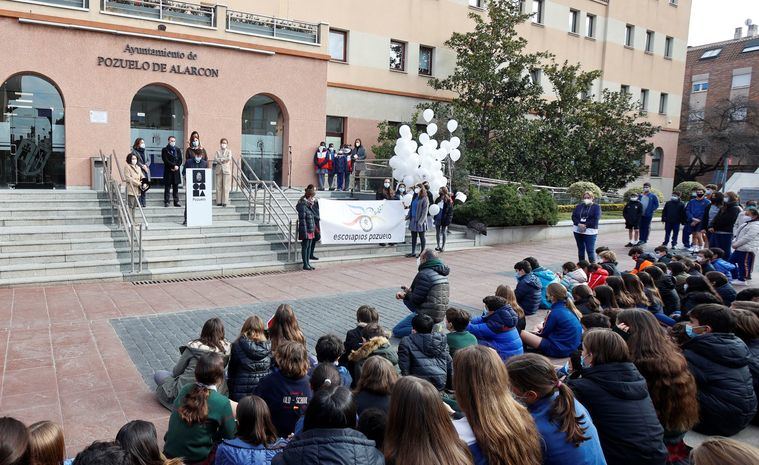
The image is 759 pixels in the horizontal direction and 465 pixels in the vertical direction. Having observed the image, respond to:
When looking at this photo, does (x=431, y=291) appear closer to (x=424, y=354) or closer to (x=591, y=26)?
(x=424, y=354)

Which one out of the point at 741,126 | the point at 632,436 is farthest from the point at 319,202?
the point at 741,126

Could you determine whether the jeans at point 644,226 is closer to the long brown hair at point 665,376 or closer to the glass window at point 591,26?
the long brown hair at point 665,376

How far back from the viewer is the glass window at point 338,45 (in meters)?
24.9

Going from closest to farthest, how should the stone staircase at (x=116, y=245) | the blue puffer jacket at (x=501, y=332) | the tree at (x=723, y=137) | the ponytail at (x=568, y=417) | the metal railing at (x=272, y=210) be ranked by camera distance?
1. the ponytail at (x=568, y=417)
2. the blue puffer jacket at (x=501, y=332)
3. the stone staircase at (x=116, y=245)
4. the metal railing at (x=272, y=210)
5. the tree at (x=723, y=137)

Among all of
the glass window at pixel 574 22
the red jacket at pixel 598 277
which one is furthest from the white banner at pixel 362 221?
the glass window at pixel 574 22

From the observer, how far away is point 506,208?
724 inches

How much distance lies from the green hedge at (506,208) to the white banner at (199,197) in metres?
8.37

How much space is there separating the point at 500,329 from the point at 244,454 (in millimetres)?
3982

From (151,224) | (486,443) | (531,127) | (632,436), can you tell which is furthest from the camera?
(531,127)

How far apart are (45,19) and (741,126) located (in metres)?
44.5

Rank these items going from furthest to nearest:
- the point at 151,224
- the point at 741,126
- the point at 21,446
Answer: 1. the point at 741,126
2. the point at 151,224
3. the point at 21,446

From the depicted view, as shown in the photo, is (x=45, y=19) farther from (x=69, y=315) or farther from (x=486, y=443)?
(x=486, y=443)

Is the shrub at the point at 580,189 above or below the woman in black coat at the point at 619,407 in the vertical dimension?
above

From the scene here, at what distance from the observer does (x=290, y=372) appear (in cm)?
467
